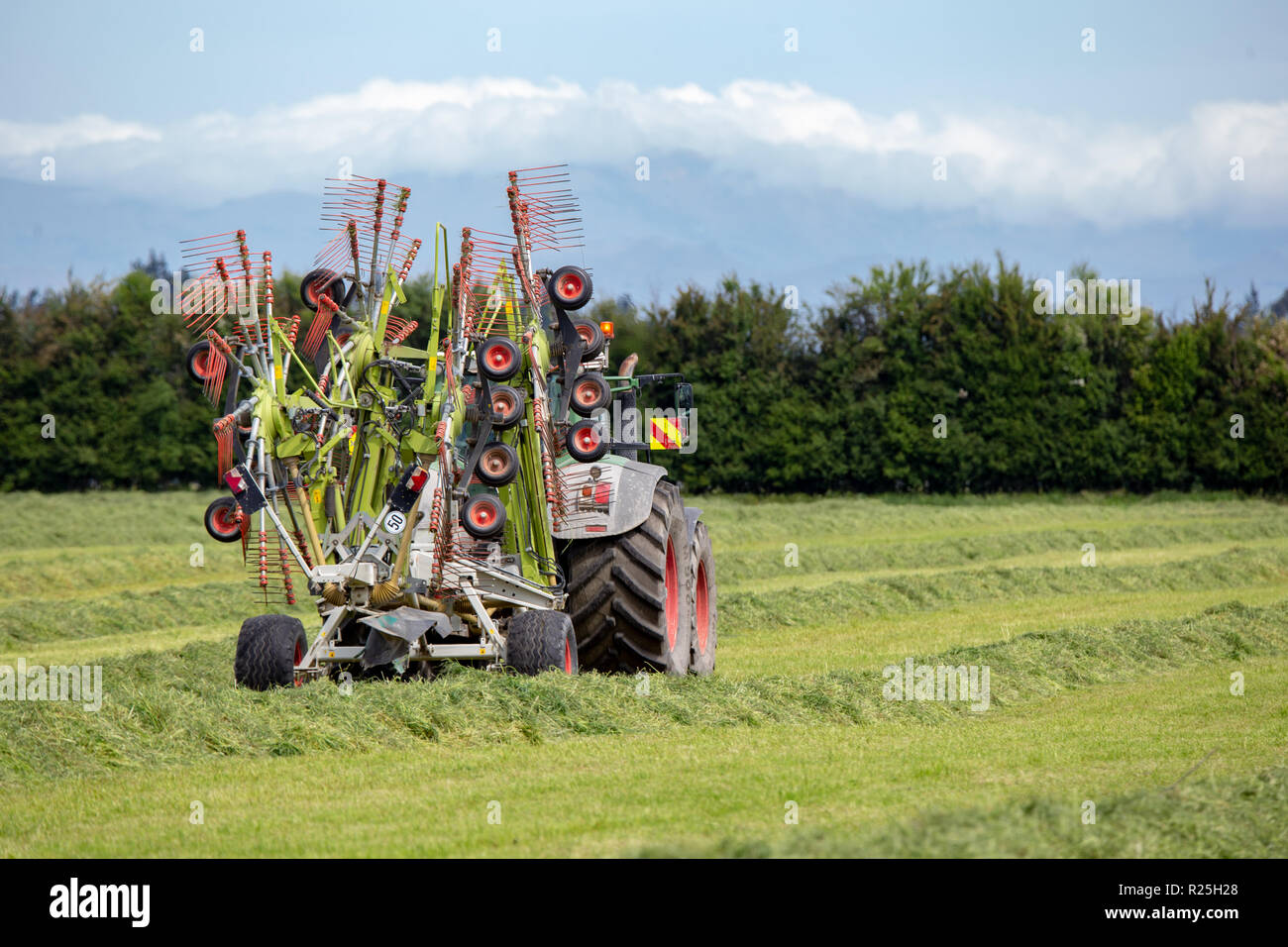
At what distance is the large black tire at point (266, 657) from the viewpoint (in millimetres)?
10633

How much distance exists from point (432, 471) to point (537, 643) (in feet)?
4.67

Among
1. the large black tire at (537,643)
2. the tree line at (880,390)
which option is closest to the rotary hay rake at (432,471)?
the large black tire at (537,643)

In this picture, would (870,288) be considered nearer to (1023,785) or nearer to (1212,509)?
(1212,509)

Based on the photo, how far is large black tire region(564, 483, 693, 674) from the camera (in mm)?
11328

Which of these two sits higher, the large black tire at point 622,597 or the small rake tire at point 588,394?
the small rake tire at point 588,394

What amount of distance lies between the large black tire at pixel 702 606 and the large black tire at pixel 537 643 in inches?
102

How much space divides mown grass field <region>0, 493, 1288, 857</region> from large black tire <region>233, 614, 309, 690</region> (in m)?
0.33

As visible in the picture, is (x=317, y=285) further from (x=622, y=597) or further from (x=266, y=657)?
(x=622, y=597)

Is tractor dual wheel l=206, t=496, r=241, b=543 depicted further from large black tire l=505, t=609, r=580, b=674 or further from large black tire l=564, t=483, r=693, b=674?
large black tire l=564, t=483, r=693, b=674

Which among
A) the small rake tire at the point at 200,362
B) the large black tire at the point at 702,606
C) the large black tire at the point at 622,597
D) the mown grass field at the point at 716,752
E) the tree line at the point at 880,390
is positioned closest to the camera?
the mown grass field at the point at 716,752

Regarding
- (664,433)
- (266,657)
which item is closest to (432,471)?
(266,657)

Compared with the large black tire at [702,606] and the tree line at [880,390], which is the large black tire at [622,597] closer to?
the large black tire at [702,606]

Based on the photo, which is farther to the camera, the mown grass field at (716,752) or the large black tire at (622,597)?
the large black tire at (622,597)
